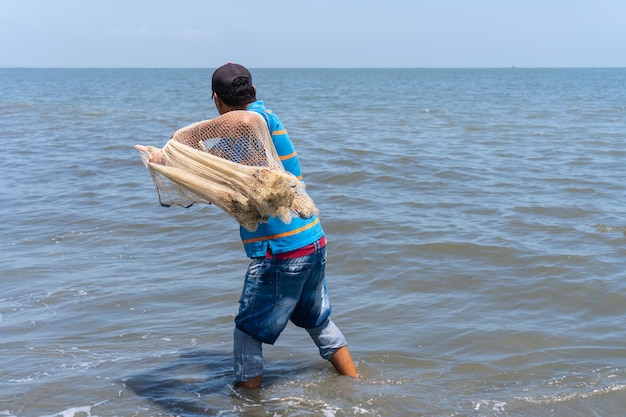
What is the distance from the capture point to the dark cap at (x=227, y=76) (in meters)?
3.93

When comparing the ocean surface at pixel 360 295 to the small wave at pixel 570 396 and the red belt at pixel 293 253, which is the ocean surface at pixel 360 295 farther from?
the red belt at pixel 293 253

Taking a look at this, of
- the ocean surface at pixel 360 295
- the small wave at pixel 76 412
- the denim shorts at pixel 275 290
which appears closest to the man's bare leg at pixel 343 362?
the ocean surface at pixel 360 295

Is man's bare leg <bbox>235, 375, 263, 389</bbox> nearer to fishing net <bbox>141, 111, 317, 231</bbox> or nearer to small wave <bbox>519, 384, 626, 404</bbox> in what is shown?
fishing net <bbox>141, 111, 317, 231</bbox>

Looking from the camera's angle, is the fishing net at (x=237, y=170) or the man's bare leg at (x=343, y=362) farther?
the man's bare leg at (x=343, y=362)

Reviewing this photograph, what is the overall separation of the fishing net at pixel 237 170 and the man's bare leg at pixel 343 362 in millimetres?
1209

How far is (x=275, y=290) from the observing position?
418cm

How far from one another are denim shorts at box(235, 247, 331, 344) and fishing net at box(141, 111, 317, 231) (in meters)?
0.31

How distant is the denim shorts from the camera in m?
4.14

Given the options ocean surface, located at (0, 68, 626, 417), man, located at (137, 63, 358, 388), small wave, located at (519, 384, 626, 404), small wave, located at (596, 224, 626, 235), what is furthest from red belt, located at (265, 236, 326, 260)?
small wave, located at (596, 224, 626, 235)

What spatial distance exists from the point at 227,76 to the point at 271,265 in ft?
3.47

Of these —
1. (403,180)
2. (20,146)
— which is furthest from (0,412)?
(20,146)

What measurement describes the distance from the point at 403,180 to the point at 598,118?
48.5 ft

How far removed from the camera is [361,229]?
8.86 m

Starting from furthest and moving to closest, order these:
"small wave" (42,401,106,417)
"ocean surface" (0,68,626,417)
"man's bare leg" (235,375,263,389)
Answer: "ocean surface" (0,68,626,417) < "man's bare leg" (235,375,263,389) < "small wave" (42,401,106,417)
